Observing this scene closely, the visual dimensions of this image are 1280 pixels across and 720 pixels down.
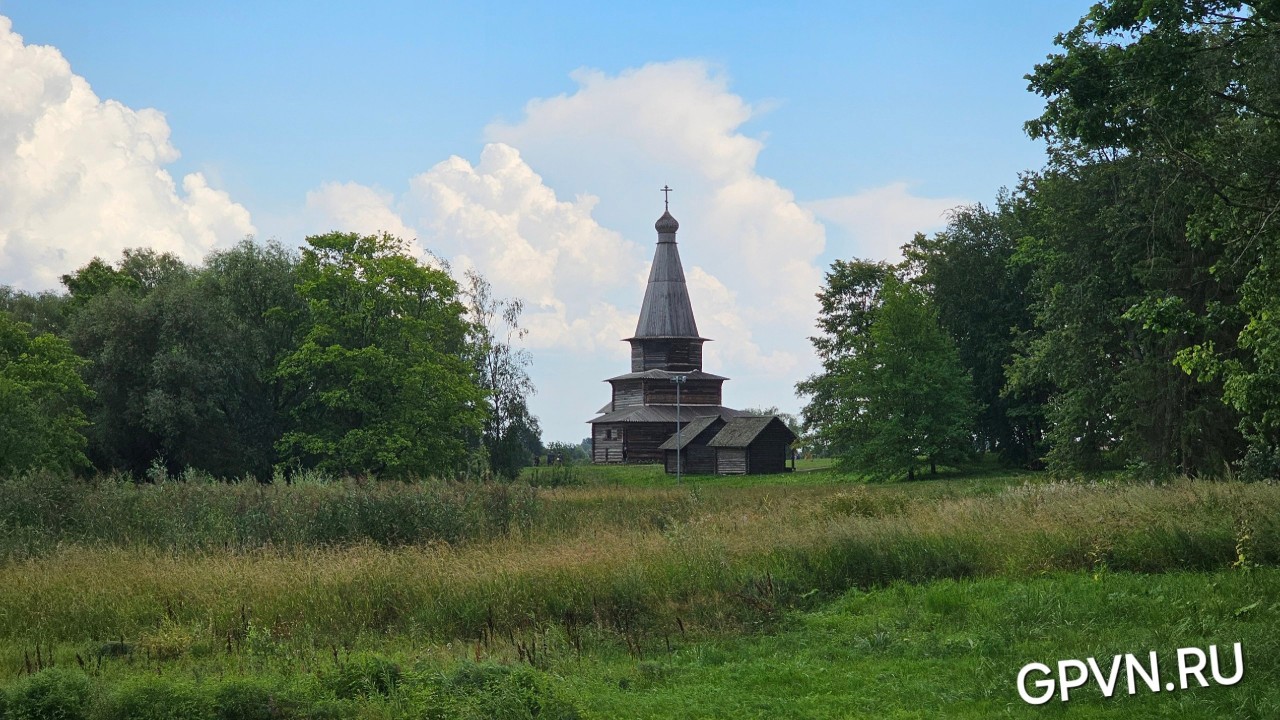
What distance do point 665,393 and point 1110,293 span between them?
42.2 meters

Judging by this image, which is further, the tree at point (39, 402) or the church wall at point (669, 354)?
the church wall at point (669, 354)

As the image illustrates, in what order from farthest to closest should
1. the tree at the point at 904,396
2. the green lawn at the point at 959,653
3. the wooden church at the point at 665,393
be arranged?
the wooden church at the point at 665,393
the tree at the point at 904,396
the green lawn at the point at 959,653

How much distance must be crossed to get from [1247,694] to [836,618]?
179 inches

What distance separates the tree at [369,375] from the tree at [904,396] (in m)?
18.2

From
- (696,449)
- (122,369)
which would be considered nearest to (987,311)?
(696,449)

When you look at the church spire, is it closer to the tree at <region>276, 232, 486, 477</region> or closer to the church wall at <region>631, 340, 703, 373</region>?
the church wall at <region>631, 340, 703, 373</region>

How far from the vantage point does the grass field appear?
31.1 feet

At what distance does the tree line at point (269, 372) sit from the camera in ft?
141

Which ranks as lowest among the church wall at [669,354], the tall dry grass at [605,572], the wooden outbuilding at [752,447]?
the tall dry grass at [605,572]

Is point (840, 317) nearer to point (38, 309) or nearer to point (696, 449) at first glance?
point (696, 449)

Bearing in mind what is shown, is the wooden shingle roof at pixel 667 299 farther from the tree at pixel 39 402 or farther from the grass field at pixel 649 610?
the grass field at pixel 649 610

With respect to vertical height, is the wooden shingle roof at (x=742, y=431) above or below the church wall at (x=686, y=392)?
below

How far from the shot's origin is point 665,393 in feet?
249

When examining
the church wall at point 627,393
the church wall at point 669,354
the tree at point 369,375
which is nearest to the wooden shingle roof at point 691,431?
the church wall at point 627,393
